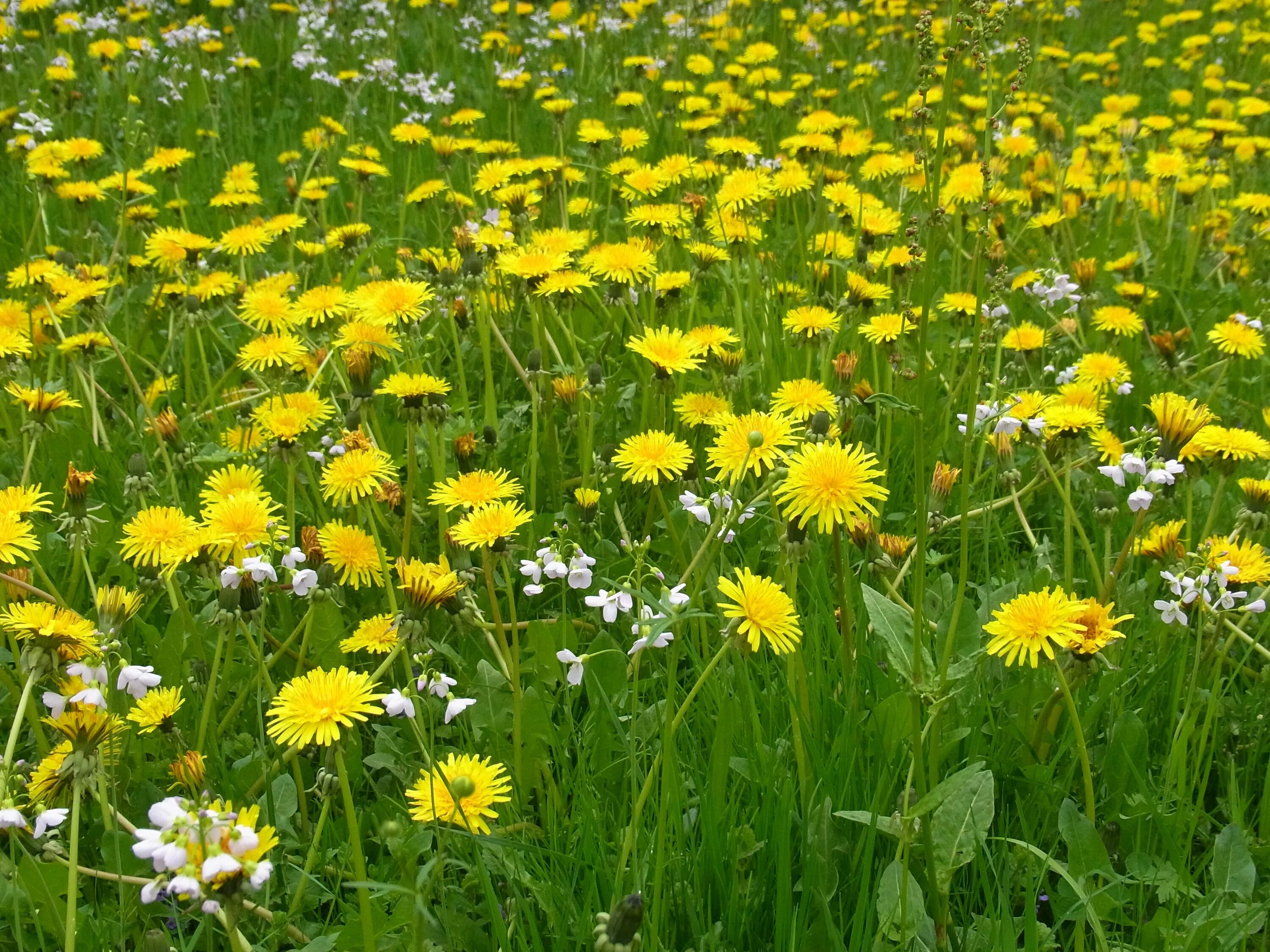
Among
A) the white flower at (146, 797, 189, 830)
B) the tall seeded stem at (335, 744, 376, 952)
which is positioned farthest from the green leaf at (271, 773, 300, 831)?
the white flower at (146, 797, 189, 830)

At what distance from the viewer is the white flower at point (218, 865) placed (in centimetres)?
88

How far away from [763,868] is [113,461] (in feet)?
5.84

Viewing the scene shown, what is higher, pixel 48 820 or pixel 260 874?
pixel 260 874

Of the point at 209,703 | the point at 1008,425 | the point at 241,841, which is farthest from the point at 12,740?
the point at 1008,425

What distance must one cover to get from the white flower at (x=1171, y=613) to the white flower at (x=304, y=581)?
3.99 ft

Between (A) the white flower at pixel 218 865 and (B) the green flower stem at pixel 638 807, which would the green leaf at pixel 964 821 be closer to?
(B) the green flower stem at pixel 638 807

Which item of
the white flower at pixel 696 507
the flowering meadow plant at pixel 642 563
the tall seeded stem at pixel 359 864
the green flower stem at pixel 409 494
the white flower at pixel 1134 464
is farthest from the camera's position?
the green flower stem at pixel 409 494

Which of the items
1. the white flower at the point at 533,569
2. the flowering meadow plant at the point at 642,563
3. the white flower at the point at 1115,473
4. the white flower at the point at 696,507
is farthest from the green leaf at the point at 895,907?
the white flower at the point at 1115,473

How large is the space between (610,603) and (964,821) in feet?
1.73

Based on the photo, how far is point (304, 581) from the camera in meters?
1.56

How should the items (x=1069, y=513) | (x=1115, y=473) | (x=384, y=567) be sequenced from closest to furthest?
(x=384, y=567) → (x=1115, y=473) → (x=1069, y=513)

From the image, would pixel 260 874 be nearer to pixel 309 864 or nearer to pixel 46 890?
pixel 309 864

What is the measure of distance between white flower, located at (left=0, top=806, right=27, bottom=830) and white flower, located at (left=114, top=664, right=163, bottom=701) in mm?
179

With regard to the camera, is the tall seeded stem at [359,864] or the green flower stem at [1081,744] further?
the green flower stem at [1081,744]
